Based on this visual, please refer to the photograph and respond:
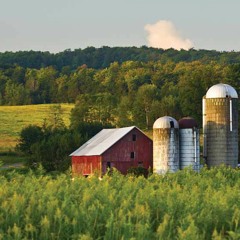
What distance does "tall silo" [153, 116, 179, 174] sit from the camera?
53938 millimetres

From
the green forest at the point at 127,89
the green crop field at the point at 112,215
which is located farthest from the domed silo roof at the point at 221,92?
the green crop field at the point at 112,215

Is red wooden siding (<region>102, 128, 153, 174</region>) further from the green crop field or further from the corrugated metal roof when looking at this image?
the green crop field

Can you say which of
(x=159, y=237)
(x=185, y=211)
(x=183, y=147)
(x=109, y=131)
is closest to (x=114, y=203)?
(x=185, y=211)

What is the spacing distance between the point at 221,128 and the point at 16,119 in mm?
76070

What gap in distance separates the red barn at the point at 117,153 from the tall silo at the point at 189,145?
7488 mm

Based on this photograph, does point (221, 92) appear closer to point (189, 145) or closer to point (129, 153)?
point (189, 145)

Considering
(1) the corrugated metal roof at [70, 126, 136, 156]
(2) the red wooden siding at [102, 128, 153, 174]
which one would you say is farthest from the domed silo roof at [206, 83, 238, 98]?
(1) the corrugated metal roof at [70, 126, 136, 156]

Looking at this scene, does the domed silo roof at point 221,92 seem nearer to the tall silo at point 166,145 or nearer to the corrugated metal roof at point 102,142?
the tall silo at point 166,145

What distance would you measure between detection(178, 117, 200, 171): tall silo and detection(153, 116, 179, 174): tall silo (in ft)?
1.38

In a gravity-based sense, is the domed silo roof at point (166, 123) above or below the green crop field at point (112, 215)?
above

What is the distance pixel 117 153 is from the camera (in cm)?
6106

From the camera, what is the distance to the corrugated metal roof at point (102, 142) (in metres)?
61.0

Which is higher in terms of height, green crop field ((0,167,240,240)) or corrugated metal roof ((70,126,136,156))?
corrugated metal roof ((70,126,136,156))

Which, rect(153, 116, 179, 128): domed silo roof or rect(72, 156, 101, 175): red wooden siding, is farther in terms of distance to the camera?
rect(72, 156, 101, 175): red wooden siding
